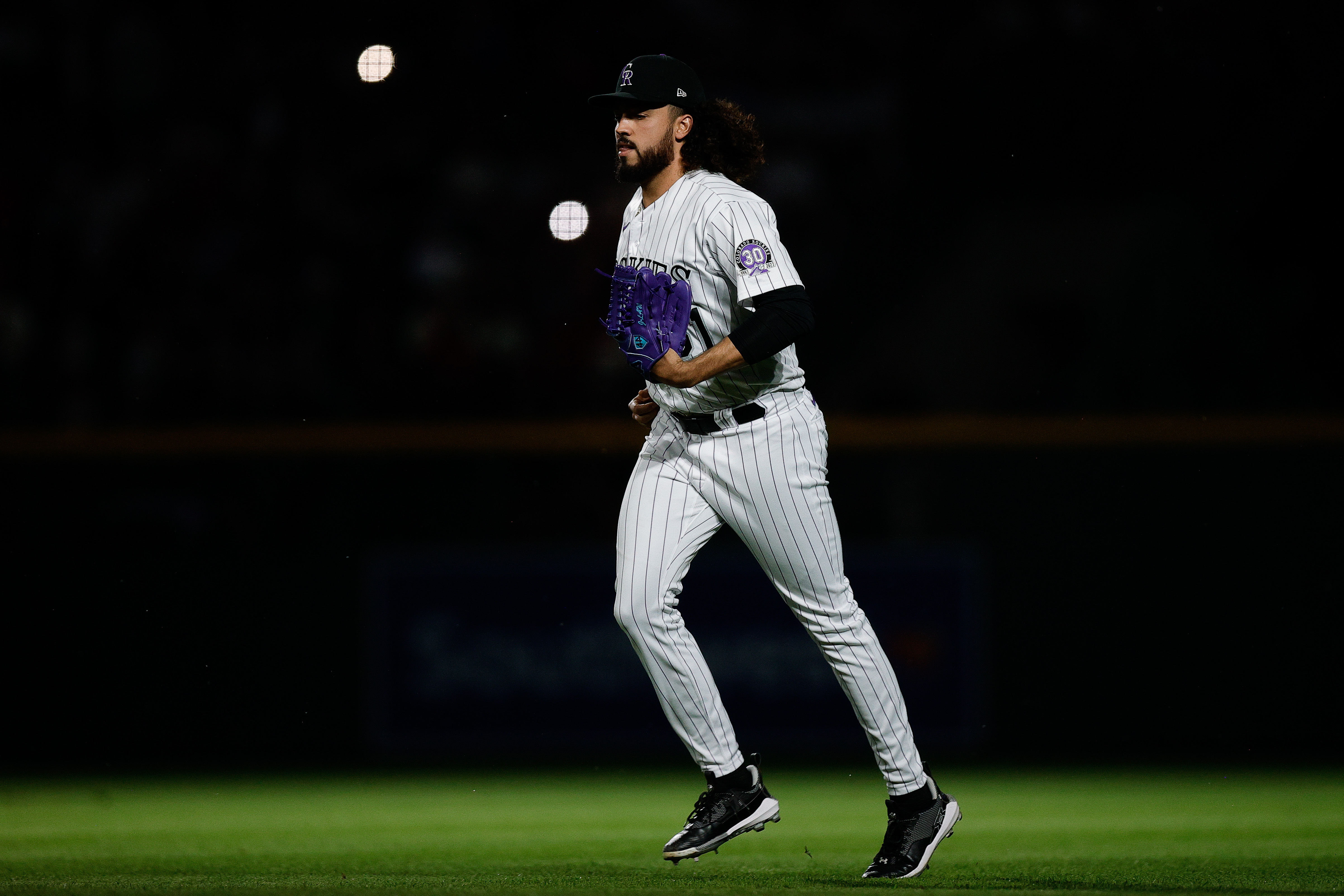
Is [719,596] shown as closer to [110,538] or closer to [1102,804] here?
[1102,804]

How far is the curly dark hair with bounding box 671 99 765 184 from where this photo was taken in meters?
3.77

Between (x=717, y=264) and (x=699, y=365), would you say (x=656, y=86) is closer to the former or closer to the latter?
(x=717, y=264)

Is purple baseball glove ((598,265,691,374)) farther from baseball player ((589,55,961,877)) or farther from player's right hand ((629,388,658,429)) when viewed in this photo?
player's right hand ((629,388,658,429))

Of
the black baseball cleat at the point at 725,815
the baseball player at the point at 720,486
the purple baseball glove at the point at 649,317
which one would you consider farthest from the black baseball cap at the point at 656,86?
the black baseball cleat at the point at 725,815

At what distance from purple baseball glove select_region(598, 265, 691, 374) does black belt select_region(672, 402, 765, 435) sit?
166mm

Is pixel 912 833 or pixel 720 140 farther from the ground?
pixel 720 140

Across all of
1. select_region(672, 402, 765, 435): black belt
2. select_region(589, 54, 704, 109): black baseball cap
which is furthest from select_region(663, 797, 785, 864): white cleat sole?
select_region(589, 54, 704, 109): black baseball cap

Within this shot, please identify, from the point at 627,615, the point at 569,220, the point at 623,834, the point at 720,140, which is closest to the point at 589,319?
the point at 569,220

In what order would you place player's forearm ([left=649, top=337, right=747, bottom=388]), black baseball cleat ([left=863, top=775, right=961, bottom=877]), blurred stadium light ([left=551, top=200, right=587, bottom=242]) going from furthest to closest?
1. blurred stadium light ([left=551, top=200, right=587, bottom=242])
2. black baseball cleat ([left=863, top=775, right=961, bottom=877])
3. player's forearm ([left=649, top=337, right=747, bottom=388])

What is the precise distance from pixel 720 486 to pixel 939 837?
3.08 ft

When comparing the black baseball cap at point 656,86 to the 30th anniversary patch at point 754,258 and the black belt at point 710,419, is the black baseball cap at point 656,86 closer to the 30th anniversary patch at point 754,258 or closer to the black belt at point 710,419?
the 30th anniversary patch at point 754,258

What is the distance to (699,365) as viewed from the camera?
11.3 feet

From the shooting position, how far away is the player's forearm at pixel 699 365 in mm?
3426

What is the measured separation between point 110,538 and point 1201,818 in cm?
443
